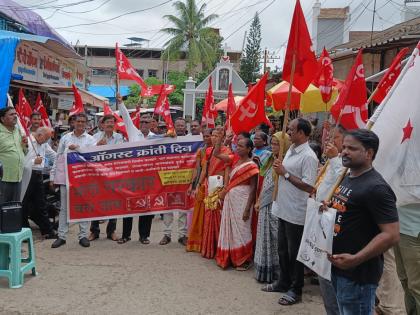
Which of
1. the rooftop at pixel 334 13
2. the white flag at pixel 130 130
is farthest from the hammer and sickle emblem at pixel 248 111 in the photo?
the rooftop at pixel 334 13

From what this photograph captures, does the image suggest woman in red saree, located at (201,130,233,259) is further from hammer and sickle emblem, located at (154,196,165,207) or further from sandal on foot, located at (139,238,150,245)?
sandal on foot, located at (139,238,150,245)

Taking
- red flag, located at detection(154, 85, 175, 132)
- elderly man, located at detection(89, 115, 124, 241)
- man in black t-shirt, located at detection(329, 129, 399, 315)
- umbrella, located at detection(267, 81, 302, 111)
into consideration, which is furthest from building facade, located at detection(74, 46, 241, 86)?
man in black t-shirt, located at detection(329, 129, 399, 315)

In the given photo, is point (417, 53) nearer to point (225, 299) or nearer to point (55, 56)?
point (225, 299)

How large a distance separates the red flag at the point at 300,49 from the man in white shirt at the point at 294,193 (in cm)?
64

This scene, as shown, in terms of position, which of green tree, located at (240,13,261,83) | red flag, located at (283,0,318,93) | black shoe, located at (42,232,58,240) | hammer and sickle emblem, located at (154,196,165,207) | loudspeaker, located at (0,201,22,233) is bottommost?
black shoe, located at (42,232,58,240)

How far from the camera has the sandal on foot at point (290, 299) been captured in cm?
434

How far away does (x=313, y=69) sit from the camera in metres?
4.66

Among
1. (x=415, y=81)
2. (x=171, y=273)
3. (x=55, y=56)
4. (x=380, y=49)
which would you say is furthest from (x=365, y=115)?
(x=55, y=56)

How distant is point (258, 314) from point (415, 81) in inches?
96.3

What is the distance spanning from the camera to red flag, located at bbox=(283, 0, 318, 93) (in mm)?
4574

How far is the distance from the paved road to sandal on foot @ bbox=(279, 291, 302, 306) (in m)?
0.05

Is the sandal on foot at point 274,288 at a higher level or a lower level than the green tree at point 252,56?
lower

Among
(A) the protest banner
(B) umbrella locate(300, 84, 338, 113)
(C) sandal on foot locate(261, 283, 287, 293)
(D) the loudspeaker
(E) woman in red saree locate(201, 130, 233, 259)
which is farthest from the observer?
(B) umbrella locate(300, 84, 338, 113)

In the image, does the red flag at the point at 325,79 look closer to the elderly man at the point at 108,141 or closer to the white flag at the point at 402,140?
the elderly man at the point at 108,141
